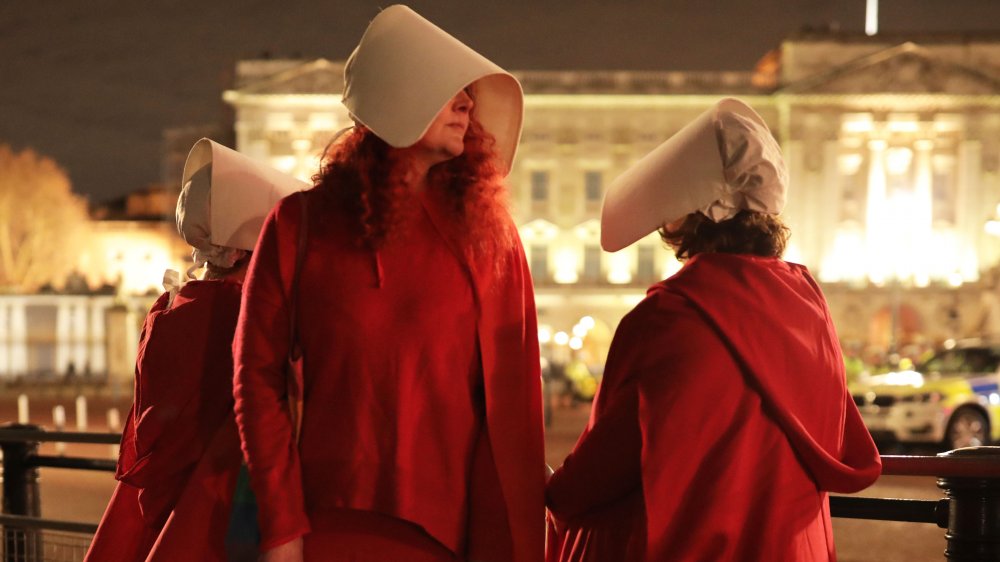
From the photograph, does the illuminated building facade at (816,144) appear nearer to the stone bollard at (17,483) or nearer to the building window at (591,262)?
the building window at (591,262)

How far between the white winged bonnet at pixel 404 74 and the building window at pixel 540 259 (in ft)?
189

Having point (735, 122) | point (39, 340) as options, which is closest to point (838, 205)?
point (39, 340)

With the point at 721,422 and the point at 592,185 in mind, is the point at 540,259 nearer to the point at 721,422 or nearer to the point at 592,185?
the point at 592,185

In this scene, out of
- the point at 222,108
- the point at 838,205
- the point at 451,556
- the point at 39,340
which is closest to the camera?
the point at 451,556

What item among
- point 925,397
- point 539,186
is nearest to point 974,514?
point 925,397

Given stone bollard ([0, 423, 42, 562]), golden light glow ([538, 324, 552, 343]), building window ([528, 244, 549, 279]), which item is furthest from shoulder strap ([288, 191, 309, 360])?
building window ([528, 244, 549, 279])

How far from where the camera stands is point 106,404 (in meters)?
33.3

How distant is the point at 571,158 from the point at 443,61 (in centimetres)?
5789

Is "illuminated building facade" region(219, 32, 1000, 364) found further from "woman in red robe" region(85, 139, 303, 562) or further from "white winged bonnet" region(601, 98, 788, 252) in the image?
"white winged bonnet" region(601, 98, 788, 252)

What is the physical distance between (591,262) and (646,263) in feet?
9.50

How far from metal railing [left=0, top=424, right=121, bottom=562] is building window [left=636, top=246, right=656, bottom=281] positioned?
179 ft

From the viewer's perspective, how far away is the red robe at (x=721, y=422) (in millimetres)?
2602

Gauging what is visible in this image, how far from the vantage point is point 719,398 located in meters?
2.60

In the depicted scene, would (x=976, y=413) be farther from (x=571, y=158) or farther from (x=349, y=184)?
(x=571, y=158)
